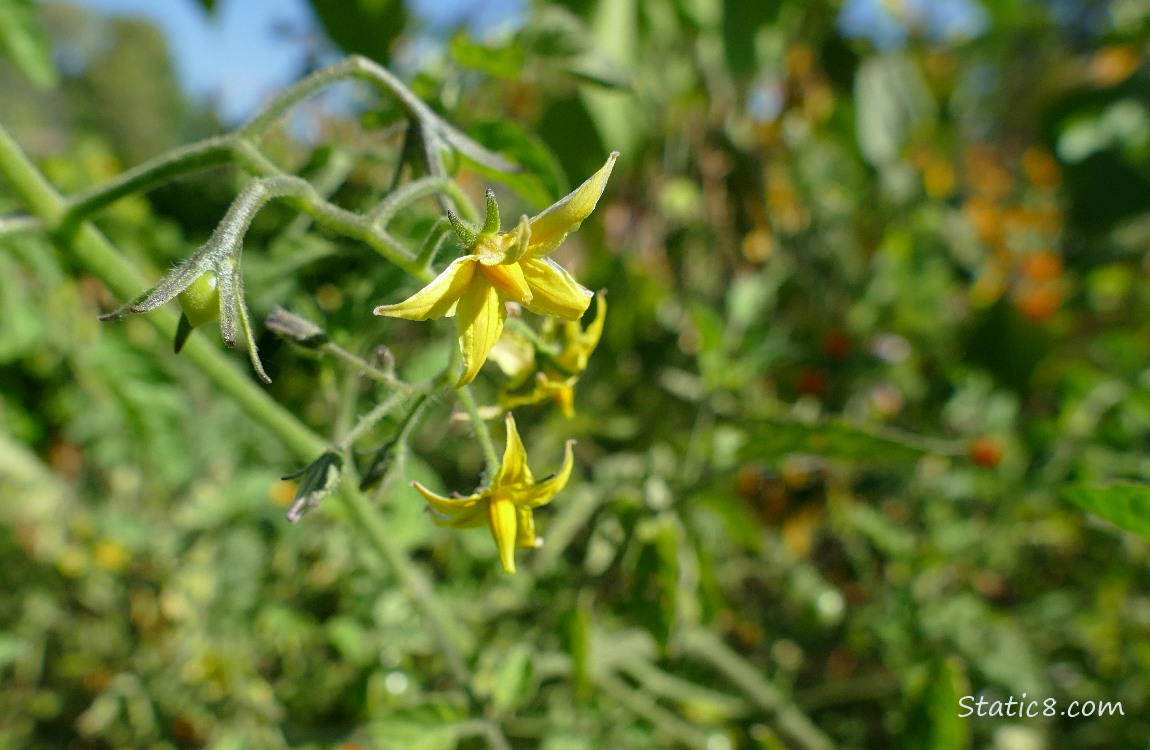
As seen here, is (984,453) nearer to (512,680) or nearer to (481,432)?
(512,680)

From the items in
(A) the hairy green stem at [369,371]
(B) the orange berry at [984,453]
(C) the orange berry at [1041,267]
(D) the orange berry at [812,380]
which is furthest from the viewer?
(C) the orange berry at [1041,267]

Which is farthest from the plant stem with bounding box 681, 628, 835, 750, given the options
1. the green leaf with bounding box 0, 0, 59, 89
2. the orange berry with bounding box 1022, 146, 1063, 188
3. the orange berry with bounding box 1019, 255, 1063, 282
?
the orange berry with bounding box 1022, 146, 1063, 188

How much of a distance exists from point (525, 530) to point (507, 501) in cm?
3

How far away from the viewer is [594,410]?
1.34 meters

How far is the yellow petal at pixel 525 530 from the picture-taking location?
51 centimetres

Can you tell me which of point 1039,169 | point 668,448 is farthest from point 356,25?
point 1039,169

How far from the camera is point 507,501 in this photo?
0.50 meters

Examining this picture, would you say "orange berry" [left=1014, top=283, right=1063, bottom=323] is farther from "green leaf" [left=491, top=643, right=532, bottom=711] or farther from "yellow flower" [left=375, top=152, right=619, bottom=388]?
"yellow flower" [left=375, top=152, right=619, bottom=388]

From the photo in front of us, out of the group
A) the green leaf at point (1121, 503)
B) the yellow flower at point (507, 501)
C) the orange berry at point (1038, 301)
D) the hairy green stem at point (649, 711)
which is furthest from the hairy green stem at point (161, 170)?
the orange berry at point (1038, 301)

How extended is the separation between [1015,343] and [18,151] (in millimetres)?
1458

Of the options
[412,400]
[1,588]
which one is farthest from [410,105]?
[1,588]

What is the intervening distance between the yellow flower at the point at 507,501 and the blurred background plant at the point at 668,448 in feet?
0.25

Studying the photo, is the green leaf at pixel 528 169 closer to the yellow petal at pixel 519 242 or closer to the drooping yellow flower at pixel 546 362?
the drooping yellow flower at pixel 546 362

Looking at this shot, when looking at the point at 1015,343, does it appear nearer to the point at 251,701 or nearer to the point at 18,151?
the point at 251,701
